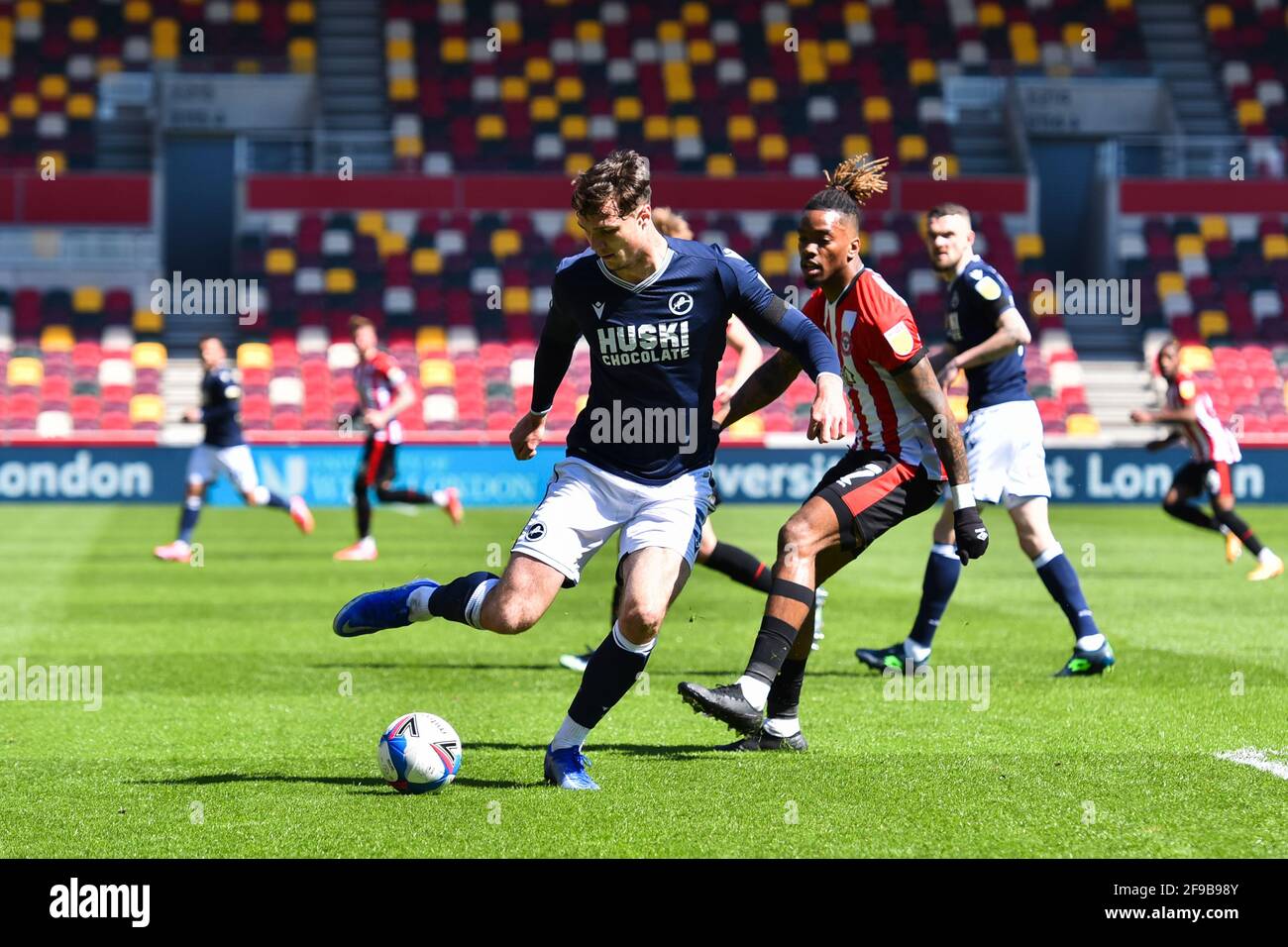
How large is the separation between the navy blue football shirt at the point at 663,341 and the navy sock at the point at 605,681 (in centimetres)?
60

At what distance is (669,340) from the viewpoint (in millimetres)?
6223

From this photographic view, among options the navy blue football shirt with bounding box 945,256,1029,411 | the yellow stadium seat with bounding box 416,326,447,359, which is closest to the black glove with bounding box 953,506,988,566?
the navy blue football shirt with bounding box 945,256,1029,411

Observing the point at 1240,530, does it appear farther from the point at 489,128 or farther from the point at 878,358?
the point at 489,128

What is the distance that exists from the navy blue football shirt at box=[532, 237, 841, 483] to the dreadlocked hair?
66 centimetres

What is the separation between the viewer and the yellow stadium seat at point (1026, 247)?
3256cm

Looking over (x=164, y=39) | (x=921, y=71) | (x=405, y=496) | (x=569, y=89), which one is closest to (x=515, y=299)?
(x=569, y=89)

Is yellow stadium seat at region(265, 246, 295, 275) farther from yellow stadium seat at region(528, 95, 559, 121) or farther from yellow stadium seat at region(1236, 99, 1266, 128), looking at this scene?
yellow stadium seat at region(1236, 99, 1266, 128)

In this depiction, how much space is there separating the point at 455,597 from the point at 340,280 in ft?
83.6

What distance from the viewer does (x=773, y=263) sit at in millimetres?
→ 31359

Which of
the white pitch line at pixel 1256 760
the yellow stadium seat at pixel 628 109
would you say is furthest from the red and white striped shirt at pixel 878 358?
the yellow stadium seat at pixel 628 109

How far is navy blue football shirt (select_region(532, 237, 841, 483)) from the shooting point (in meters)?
6.22

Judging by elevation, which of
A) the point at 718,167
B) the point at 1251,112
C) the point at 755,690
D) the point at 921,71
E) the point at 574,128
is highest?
the point at 921,71
